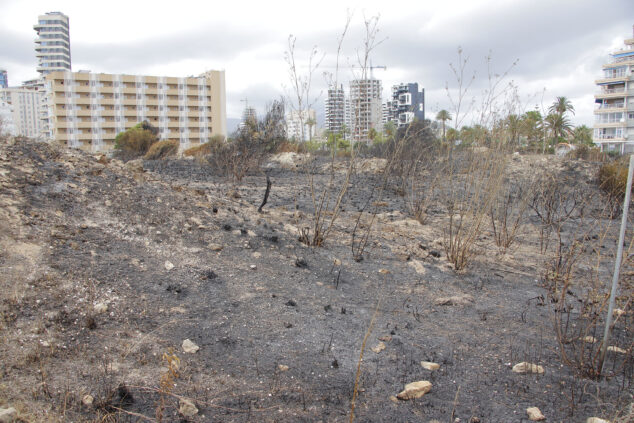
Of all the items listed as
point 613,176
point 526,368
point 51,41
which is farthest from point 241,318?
point 51,41

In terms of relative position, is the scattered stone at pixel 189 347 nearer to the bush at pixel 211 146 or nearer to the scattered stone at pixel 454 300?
the scattered stone at pixel 454 300

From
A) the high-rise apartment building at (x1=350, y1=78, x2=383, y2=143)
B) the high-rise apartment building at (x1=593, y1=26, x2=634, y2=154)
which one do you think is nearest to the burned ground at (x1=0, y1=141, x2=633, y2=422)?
the high-rise apartment building at (x1=350, y1=78, x2=383, y2=143)

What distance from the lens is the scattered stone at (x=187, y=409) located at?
6.47 ft

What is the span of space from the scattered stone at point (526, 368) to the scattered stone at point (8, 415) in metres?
2.47

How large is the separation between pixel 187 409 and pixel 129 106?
5822 centimetres

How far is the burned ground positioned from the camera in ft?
6.93

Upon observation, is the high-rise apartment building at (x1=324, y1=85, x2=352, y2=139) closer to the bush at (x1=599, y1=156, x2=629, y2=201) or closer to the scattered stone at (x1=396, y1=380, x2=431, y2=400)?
the scattered stone at (x1=396, y1=380, x2=431, y2=400)

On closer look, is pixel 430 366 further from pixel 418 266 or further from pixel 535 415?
pixel 418 266

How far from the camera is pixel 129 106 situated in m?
53.7

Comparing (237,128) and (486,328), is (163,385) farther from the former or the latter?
(237,128)

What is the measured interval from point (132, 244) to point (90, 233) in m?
0.39

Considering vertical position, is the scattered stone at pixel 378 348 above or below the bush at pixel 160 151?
below

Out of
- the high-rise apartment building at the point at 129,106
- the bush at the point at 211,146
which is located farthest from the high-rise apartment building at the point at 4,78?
the bush at the point at 211,146

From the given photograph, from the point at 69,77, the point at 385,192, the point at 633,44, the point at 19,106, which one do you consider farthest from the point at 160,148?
the point at 19,106
